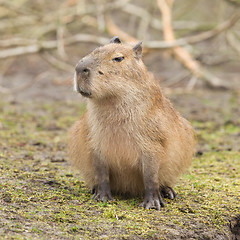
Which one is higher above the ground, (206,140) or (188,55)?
(188,55)

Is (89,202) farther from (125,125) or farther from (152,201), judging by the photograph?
(125,125)

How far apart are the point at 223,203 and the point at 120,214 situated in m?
0.91

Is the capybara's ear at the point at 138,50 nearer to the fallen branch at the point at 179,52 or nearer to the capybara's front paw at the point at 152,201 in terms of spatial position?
the capybara's front paw at the point at 152,201

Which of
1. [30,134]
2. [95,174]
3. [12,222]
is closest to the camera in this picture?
[12,222]

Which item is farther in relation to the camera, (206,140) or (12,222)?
(206,140)

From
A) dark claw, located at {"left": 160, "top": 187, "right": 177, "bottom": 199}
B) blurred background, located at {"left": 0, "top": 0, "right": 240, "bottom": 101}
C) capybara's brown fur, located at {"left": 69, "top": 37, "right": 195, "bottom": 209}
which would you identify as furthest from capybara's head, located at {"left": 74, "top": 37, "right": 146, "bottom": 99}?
blurred background, located at {"left": 0, "top": 0, "right": 240, "bottom": 101}

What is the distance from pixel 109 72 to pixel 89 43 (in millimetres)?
Answer: 7188

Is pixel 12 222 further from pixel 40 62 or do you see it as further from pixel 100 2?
pixel 40 62

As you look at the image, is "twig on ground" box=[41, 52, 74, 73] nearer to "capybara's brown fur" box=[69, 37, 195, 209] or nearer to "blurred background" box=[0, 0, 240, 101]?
"blurred background" box=[0, 0, 240, 101]

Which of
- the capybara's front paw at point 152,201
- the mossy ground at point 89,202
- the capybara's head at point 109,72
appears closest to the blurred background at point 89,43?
the mossy ground at point 89,202

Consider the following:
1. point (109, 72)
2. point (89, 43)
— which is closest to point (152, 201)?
point (109, 72)

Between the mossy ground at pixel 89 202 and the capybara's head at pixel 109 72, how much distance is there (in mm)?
784

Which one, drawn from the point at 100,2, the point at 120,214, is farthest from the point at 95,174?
the point at 100,2

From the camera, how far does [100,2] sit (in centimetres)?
984
